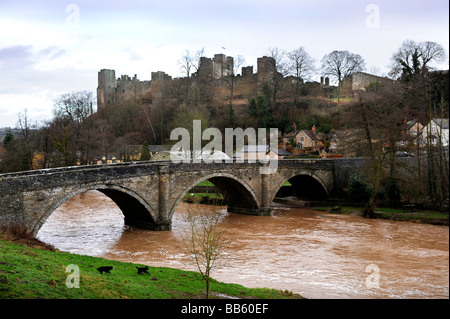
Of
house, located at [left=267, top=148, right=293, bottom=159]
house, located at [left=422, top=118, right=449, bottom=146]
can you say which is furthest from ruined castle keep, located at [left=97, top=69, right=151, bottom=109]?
house, located at [left=422, top=118, right=449, bottom=146]

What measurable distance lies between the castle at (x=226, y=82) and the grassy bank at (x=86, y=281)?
50481mm

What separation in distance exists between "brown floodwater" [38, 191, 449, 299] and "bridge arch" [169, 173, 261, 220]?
1057 mm

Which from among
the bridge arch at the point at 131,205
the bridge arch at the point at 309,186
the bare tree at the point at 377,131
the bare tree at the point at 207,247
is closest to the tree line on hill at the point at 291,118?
the bare tree at the point at 377,131

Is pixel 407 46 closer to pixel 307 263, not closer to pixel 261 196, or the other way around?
pixel 261 196

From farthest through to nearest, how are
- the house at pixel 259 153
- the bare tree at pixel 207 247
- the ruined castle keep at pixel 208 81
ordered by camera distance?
1. the ruined castle keep at pixel 208 81
2. the house at pixel 259 153
3. the bare tree at pixel 207 247

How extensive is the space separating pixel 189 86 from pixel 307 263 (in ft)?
163

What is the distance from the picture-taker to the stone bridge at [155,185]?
16.7 meters

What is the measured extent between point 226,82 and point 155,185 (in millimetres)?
47971

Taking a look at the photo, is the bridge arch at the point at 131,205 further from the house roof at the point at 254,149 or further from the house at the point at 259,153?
the house roof at the point at 254,149

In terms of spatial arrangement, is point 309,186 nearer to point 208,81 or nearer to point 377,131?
point 377,131

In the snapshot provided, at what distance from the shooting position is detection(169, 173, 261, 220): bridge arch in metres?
29.1

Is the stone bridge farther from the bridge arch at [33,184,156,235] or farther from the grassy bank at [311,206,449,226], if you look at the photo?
the grassy bank at [311,206,449,226]

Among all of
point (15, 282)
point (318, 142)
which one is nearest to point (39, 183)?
point (15, 282)
